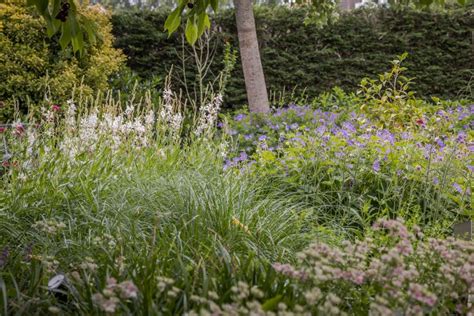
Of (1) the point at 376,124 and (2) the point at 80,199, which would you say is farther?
(1) the point at 376,124

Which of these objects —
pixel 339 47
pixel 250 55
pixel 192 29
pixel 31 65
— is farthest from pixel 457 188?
pixel 339 47

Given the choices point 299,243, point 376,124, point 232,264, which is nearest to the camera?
point 232,264

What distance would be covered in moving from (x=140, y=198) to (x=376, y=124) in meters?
3.77

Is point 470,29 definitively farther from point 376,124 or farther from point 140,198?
point 140,198

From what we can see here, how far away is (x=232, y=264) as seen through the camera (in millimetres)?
2400

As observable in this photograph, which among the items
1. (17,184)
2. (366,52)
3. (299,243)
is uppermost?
(366,52)

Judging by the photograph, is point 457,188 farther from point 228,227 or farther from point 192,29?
point 192,29

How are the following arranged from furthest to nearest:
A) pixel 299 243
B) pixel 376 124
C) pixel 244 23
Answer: pixel 244 23 < pixel 376 124 < pixel 299 243

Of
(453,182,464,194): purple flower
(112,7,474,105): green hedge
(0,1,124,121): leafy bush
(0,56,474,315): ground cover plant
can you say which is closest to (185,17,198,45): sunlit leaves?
(0,56,474,315): ground cover plant

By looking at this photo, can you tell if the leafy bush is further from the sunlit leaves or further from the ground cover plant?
the sunlit leaves

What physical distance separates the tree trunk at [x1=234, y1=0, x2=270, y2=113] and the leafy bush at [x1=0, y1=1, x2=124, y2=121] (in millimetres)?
1989

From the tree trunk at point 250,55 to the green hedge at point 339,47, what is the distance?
6.94 feet

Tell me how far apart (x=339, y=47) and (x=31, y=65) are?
230 inches

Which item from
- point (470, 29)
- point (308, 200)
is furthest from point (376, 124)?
point (470, 29)
